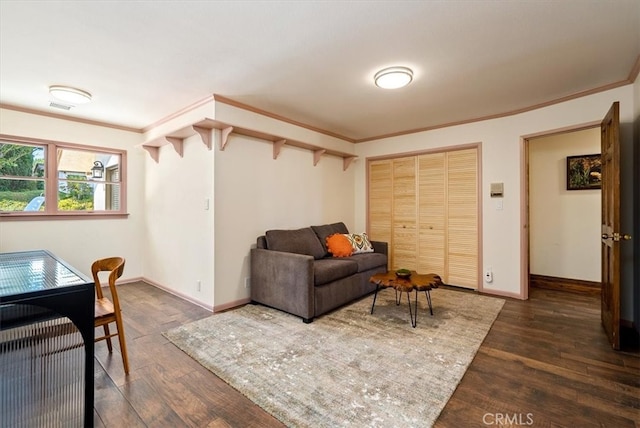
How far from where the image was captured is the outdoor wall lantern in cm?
419

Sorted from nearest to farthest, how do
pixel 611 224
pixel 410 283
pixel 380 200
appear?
pixel 611 224 → pixel 410 283 → pixel 380 200

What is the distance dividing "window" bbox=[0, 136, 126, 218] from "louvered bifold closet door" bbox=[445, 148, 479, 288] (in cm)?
483

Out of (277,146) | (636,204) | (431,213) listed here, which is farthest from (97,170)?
(636,204)

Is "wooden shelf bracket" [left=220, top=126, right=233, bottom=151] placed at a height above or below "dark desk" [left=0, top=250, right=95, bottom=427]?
above

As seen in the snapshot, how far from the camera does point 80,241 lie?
397cm

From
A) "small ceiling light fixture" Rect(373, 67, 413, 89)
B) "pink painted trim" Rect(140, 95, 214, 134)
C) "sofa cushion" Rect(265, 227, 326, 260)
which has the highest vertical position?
"pink painted trim" Rect(140, 95, 214, 134)

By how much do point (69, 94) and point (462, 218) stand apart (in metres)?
4.88

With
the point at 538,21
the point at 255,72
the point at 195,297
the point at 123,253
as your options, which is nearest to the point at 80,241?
the point at 123,253

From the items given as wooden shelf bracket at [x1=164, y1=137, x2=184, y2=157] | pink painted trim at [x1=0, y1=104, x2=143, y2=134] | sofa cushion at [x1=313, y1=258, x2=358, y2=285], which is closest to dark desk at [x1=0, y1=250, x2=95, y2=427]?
sofa cushion at [x1=313, y1=258, x2=358, y2=285]

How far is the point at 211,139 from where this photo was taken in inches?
126

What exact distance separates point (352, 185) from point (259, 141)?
82.4 inches

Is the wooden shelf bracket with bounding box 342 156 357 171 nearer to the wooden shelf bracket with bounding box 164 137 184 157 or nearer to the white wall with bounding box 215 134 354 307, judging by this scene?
the white wall with bounding box 215 134 354 307

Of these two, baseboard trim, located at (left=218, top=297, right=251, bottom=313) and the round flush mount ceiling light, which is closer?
the round flush mount ceiling light

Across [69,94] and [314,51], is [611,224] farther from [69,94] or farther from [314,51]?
[69,94]
